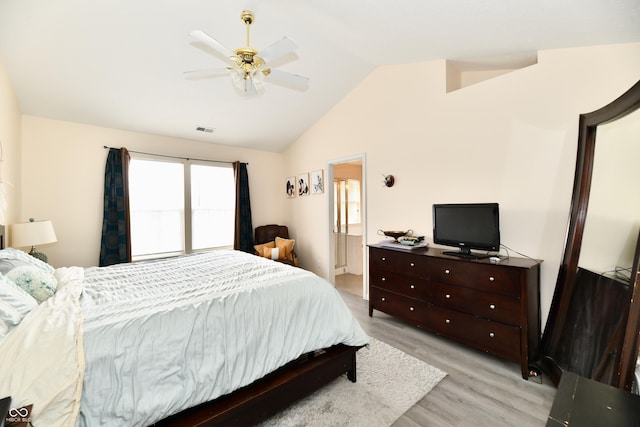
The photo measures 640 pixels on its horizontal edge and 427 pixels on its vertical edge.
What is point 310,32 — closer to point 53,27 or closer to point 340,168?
point 53,27

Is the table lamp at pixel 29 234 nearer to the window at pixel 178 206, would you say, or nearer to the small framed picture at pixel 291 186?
the window at pixel 178 206

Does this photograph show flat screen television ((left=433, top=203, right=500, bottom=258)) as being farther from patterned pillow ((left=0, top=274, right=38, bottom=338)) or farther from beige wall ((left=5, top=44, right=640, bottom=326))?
patterned pillow ((left=0, top=274, right=38, bottom=338))

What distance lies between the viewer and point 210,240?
4664 millimetres

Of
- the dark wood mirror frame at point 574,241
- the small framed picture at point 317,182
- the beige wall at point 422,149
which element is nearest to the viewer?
the dark wood mirror frame at point 574,241

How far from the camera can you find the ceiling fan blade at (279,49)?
194cm

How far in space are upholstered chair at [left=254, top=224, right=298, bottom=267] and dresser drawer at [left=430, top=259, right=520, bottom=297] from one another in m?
2.69

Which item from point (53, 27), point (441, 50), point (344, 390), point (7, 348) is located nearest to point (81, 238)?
point (53, 27)

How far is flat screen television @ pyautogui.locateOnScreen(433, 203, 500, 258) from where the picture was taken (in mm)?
2451

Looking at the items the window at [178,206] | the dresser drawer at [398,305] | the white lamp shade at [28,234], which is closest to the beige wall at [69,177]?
the window at [178,206]

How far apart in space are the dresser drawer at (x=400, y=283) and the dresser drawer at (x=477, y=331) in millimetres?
204

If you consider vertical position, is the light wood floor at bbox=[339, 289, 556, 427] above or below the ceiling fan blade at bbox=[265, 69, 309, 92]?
below

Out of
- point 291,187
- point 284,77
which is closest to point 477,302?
point 284,77

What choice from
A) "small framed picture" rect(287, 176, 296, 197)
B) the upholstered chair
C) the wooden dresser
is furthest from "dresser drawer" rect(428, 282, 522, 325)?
"small framed picture" rect(287, 176, 296, 197)

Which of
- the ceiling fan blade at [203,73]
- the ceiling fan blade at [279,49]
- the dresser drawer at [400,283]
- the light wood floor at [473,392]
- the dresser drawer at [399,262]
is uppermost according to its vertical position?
the ceiling fan blade at [279,49]
